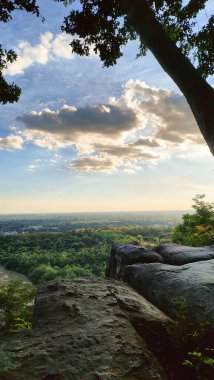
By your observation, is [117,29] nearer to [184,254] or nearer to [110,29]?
[110,29]

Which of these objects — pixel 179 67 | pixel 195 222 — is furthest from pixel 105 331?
→ pixel 195 222

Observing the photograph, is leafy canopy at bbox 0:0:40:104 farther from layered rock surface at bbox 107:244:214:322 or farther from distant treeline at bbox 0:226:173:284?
distant treeline at bbox 0:226:173:284

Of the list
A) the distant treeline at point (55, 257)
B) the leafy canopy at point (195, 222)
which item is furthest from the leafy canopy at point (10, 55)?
the distant treeline at point (55, 257)

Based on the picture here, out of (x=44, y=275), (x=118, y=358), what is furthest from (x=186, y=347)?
(x=44, y=275)

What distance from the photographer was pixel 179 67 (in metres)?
5.62

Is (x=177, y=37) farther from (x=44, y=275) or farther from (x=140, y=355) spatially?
(x=44, y=275)

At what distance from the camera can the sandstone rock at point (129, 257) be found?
28.9 ft

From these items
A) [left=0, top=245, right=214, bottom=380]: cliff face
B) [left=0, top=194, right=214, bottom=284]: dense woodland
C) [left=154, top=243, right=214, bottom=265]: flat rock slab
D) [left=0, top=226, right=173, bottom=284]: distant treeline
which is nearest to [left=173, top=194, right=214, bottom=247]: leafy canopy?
[left=0, top=194, right=214, bottom=284]: dense woodland

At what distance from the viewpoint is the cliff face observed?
329 cm

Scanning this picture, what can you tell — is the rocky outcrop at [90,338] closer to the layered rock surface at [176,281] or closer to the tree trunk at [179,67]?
the layered rock surface at [176,281]

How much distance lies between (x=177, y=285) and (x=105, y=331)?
8.70 ft

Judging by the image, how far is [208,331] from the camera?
430 centimetres

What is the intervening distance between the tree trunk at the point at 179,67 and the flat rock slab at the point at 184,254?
4.83 m

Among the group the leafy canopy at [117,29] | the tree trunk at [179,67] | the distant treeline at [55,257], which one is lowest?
the distant treeline at [55,257]
